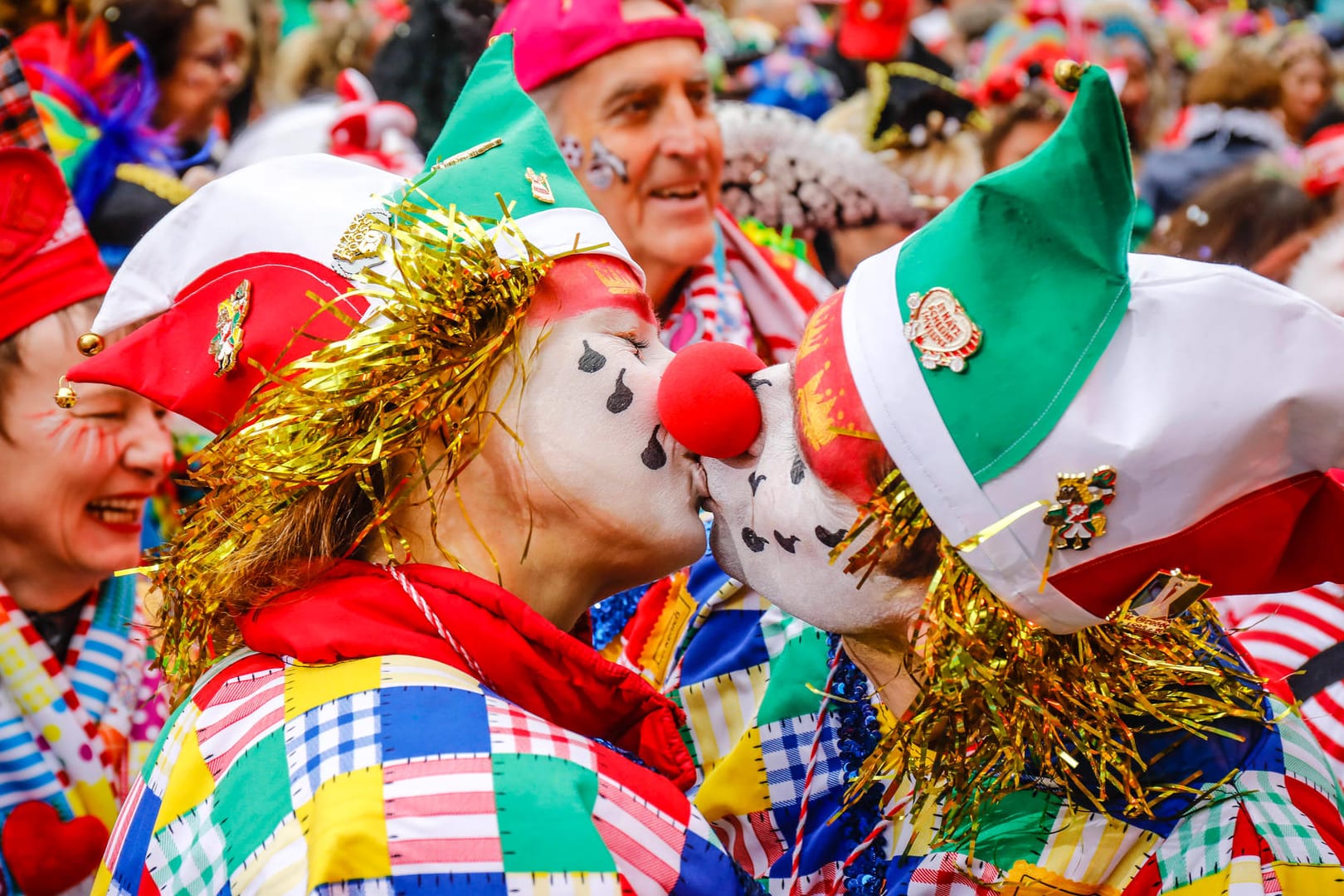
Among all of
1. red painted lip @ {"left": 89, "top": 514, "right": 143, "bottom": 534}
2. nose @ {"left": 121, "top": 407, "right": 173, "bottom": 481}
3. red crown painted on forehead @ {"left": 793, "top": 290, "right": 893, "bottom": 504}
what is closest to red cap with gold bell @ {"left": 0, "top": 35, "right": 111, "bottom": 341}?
nose @ {"left": 121, "top": 407, "right": 173, "bottom": 481}

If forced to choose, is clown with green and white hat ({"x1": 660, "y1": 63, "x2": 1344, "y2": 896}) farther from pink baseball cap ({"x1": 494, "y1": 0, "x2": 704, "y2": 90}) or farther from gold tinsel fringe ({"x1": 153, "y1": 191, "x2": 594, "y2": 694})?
pink baseball cap ({"x1": 494, "y1": 0, "x2": 704, "y2": 90})

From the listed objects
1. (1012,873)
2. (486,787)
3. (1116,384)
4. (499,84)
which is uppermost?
(499,84)

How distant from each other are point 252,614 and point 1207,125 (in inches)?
217

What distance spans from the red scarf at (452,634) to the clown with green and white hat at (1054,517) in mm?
287

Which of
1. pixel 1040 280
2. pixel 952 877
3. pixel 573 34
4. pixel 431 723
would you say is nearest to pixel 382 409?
pixel 431 723

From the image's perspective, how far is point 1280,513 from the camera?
5.23ft

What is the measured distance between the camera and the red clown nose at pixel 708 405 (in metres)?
1.75

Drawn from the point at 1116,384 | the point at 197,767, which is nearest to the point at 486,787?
the point at 197,767

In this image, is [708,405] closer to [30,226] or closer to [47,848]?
[30,226]

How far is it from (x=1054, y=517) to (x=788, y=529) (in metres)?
0.35

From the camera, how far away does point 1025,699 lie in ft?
5.48

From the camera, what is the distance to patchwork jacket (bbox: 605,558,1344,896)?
5.56ft

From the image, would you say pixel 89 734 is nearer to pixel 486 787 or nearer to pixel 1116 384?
pixel 486 787

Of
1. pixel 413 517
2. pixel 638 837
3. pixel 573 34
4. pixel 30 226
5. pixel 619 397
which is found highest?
pixel 573 34
